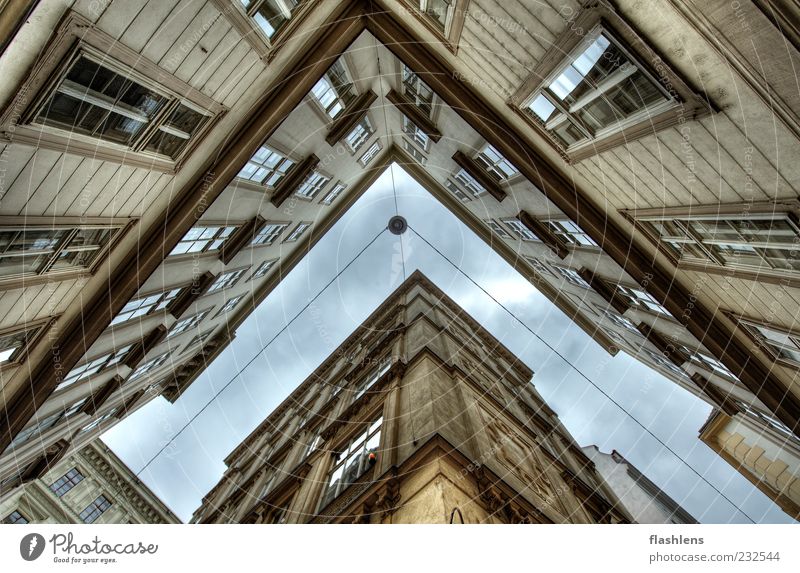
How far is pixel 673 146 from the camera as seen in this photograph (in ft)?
29.5

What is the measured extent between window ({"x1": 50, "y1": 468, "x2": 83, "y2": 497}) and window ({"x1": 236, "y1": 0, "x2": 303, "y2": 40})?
156 feet

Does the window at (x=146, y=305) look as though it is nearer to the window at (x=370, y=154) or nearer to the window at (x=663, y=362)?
the window at (x=370, y=154)

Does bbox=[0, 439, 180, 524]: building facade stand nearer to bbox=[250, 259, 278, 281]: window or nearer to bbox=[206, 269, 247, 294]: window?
bbox=[250, 259, 278, 281]: window

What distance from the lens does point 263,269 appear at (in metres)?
28.3

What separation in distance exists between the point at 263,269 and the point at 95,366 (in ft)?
38.6

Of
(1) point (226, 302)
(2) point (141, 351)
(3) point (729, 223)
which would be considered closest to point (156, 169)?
(2) point (141, 351)

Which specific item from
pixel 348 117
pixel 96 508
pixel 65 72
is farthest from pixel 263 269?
pixel 96 508

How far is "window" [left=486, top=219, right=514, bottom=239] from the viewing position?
26903mm

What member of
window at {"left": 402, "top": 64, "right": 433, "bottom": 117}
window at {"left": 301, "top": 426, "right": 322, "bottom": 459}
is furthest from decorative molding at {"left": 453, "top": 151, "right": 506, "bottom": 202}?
window at {"left": 301, "top": 426, "right": 322, "bottom": 459}

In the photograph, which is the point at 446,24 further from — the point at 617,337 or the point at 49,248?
the point at 617,337

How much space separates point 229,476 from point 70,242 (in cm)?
3587

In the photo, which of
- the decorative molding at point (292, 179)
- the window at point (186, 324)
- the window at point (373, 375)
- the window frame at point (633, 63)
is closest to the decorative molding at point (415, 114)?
the decorative molding at point (292, 179)

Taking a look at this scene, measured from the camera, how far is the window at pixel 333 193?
27469 millimetres

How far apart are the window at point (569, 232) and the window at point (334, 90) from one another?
37.7ft
